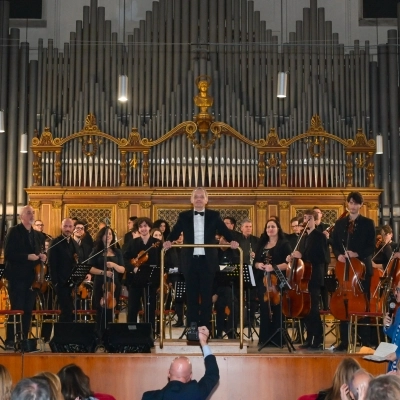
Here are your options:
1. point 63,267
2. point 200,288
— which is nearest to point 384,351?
point 200,288

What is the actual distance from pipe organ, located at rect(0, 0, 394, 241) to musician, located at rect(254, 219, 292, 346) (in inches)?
188

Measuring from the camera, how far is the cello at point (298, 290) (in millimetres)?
9539

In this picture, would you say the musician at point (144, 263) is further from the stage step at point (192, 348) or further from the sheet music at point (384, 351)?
the sheet music at point (384, 351)

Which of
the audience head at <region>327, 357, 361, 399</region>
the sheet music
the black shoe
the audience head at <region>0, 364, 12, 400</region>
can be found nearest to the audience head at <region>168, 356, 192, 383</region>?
the audience head at <region>327, 357, 361, 399</region>

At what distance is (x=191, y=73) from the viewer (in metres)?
15.5

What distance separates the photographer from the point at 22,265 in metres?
9.79

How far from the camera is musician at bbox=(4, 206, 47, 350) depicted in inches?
384

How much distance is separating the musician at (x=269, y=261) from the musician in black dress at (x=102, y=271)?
1744 mm

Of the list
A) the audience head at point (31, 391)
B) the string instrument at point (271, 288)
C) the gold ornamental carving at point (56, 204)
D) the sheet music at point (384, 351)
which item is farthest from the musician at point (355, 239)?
the gold ornamental carving at point (56, 204)

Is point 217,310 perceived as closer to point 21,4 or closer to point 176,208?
point 176,208

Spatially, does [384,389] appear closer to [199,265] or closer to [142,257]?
[199,265]

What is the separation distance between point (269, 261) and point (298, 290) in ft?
1.67

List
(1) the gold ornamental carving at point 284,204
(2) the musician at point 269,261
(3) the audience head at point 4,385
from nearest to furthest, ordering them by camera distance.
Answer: (3) the audience head at point 4,385 → (2) the musician at point 269,261 → (1) the gold ornamental carving at point 284,204

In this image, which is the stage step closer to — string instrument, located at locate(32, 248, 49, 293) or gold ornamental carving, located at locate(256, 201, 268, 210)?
string instrument, located at locate(32, 248, 49, 293)
